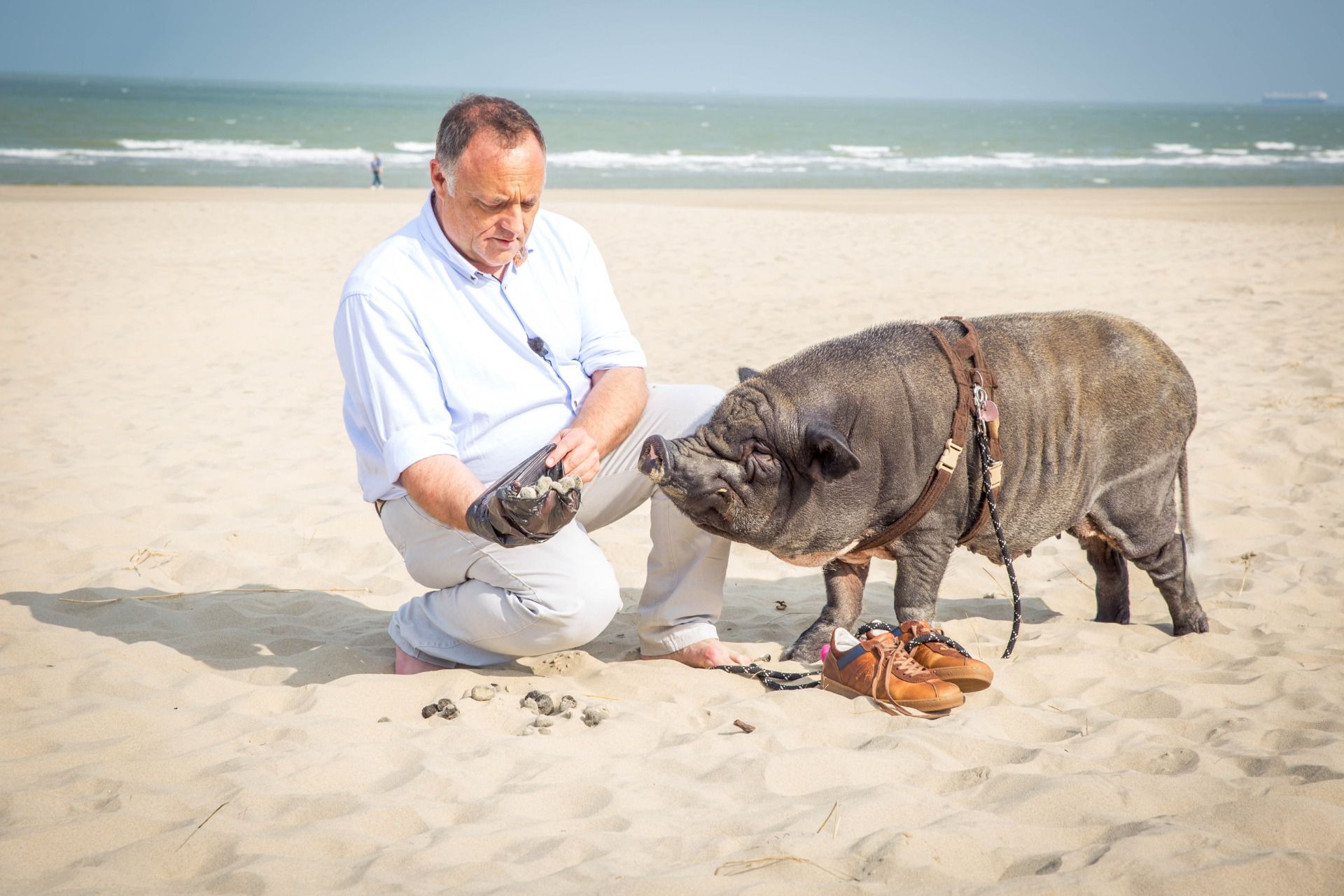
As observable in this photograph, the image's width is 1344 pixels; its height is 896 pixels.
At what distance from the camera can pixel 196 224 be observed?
16.8 metres

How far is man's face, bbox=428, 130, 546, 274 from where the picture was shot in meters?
3.52

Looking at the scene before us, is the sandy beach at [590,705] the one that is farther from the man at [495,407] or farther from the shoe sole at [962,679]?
the man at [495,407]

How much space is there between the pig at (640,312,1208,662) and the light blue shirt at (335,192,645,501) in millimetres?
547

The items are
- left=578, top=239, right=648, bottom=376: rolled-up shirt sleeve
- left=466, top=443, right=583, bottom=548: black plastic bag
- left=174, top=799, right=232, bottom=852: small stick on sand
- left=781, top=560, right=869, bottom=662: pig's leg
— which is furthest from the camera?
left=781, top=560, right=869, bottom=662: pig's leg

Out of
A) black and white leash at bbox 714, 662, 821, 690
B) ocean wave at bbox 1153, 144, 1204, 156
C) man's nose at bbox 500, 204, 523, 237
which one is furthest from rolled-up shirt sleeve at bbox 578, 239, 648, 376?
ocean wave at bbox 1153, 144, 1204, 156

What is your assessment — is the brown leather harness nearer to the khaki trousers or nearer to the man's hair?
the khaki trousers

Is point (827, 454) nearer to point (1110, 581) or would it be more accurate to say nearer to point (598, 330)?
point (598, 330)

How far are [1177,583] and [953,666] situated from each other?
138cm

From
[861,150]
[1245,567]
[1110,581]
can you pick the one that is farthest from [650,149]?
[1110,581]

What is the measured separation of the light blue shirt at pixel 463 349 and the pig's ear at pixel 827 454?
2.66 feet

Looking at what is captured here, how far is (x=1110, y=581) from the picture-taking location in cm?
453

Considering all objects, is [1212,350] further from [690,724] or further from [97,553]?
[97,553]

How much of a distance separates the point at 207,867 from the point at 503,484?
1260 millimetres

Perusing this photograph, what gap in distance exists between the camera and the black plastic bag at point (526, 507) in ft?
10.0
